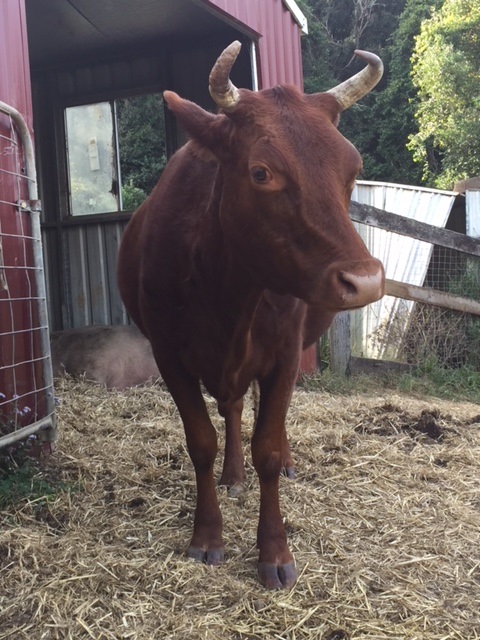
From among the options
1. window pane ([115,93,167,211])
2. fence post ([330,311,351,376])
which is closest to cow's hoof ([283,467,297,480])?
fence post ([330,311,351,376])

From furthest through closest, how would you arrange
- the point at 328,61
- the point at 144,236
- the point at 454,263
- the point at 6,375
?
1. the point at 328,61
2. the point at 454,263
3. the point at 6,375
4. the point at 144,236

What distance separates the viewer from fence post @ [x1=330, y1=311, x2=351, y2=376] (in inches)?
289

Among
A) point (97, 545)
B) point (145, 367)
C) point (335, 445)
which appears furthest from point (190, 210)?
point (145, 367)

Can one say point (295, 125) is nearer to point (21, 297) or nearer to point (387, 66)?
point (21, 297)

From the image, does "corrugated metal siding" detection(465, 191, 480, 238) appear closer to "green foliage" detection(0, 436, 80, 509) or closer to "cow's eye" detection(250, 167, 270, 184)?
"green foliage" detection(0, 436, 80, 509)

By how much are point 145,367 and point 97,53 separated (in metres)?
4.40

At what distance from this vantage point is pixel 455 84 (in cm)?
1805

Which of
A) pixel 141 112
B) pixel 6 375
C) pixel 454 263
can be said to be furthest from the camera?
pixel 141 112

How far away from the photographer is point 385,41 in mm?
26719

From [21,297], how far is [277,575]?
7.60 ft

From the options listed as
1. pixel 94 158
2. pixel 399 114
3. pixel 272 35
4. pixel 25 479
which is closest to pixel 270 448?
pixel 25 479

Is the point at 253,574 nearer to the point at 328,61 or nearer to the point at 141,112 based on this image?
the point at 141,112

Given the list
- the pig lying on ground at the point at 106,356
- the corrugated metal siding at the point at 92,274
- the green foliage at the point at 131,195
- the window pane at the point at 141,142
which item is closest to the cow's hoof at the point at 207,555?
the pig lying on ground at the point at 106,356

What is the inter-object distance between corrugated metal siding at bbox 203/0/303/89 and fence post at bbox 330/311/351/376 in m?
2.56
